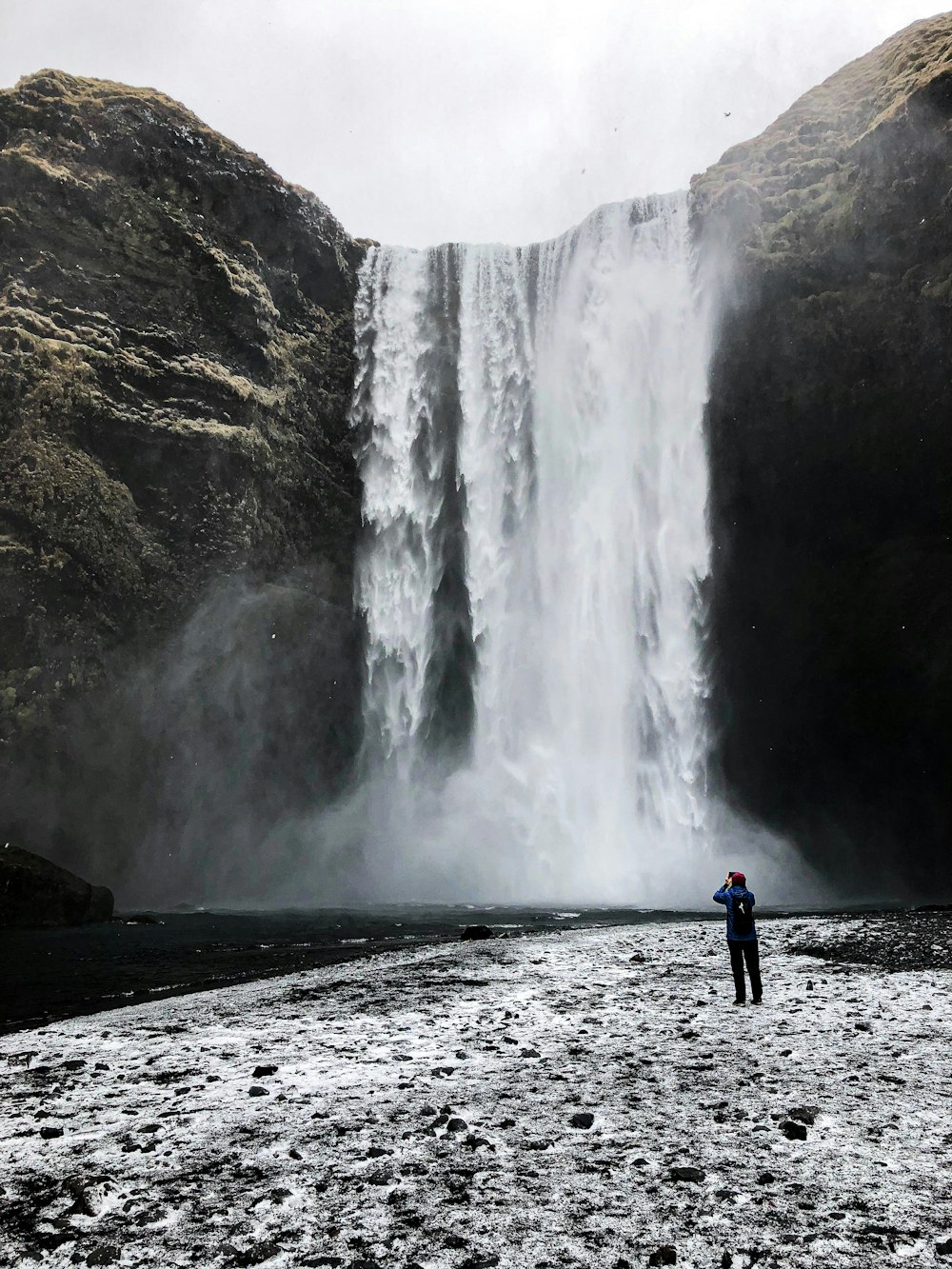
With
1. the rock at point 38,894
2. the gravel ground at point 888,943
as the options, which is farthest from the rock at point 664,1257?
the rock at point 38,894

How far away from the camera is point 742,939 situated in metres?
8.00

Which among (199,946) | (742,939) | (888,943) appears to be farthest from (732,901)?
(199,946)

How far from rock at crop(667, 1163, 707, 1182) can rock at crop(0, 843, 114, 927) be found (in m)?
18.6

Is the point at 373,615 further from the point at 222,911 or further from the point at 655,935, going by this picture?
the point at 655,935

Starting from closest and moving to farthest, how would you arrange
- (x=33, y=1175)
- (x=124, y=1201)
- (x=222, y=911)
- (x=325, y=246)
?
(x=124, y=1201)
(x=33, y=1175)
(x=222, y=911)
(x=325, y=246)

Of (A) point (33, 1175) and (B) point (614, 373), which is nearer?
(A) point (33, 1175)

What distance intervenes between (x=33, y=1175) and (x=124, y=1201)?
2.28 ft

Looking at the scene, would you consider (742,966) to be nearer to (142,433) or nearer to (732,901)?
(732,901)

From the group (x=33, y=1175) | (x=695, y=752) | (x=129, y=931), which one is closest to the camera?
(x=33, y=1175)

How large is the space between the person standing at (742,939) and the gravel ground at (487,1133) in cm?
26

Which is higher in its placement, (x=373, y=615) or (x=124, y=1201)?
(x=373, y=615)

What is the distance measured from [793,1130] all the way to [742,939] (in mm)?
3712

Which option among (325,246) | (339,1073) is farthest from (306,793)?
(339,1073)

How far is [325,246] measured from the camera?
34906mm
